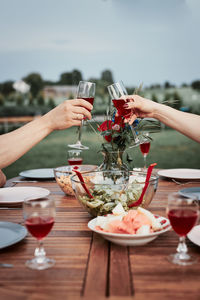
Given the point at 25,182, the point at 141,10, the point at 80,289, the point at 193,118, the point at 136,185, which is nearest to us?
the point at 80,289

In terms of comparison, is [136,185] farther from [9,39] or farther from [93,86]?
[9,39]

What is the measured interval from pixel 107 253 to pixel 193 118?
3.21 ft

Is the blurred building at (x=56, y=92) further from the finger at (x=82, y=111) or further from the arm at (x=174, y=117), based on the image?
the finger at (x=82, y=111)

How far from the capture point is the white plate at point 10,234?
0.98 metres

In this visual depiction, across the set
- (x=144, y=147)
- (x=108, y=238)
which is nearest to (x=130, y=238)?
(x=108, y=238)

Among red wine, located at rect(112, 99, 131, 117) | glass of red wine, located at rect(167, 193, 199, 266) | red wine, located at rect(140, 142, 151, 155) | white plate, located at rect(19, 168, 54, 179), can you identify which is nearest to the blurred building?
white plate, located at rect(19, 168, 54, 179)

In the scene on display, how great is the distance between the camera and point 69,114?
1.49 meters

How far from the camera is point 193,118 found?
5.60 feet

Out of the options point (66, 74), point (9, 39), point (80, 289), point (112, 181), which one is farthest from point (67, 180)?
point (9, 39)

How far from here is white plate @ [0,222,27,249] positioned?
978 millimetres

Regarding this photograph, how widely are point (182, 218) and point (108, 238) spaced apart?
22 centimetres

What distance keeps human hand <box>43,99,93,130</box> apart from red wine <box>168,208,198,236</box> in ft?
2.25

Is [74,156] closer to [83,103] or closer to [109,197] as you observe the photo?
[83,103]

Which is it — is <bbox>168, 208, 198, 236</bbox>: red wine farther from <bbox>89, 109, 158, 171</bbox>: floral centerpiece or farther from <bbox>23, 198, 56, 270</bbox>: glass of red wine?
<bbox>89, 109, 158, 171</bbox>: floral centerpiece
